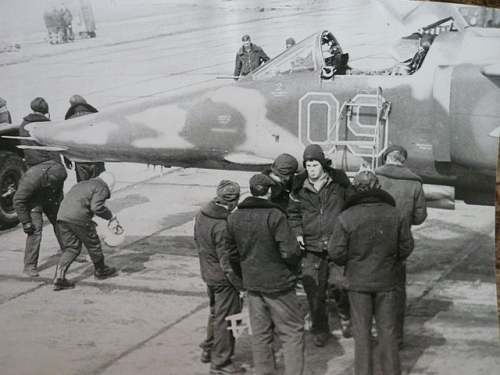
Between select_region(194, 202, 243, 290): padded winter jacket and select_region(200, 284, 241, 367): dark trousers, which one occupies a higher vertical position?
select_region(194, 202, 243, 290): padded winter jacket

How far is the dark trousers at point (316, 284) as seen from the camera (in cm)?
537

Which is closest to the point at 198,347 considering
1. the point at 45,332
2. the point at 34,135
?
the point at 45,332

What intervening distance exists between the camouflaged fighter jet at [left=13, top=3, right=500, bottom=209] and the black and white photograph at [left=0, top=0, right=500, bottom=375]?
0.01 m

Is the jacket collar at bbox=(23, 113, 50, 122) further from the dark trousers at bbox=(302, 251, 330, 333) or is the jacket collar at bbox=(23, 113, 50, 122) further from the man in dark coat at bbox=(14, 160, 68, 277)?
the dark trousers at bbox=(302, 251, 330, 333)

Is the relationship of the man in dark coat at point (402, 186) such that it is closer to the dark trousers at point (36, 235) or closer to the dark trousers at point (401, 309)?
the dark trousers at point (401, 309)

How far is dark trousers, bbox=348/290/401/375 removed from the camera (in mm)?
4812

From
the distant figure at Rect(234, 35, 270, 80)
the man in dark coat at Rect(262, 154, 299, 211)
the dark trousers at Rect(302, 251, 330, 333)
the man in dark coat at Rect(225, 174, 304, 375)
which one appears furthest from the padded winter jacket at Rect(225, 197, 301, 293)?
the distant figure at Rect(234, 35, 270, 80)

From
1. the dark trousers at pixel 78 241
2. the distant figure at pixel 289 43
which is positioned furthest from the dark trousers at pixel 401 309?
the dark trousers at pixel 78 241

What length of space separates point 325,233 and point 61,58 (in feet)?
6.86

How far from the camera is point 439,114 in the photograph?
5.45 metres

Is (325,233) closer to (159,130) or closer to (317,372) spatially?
(317,372)

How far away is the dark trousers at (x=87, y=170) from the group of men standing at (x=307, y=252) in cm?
162

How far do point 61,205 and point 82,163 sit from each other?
1.20 feet

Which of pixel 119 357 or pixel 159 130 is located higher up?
pixel 159 130
